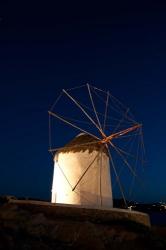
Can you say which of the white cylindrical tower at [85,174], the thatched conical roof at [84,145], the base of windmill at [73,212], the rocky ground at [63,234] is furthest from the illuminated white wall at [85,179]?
the rocky ground at [63,234]

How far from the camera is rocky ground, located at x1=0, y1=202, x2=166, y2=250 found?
44.8 ft

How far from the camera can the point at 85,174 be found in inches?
847

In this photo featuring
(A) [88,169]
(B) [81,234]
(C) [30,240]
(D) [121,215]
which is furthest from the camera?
(A) [88,169]

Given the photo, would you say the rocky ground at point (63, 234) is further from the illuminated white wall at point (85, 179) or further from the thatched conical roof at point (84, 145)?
the thatched conical roof at point (84, 145)

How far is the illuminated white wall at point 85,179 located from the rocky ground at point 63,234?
16.1 feet

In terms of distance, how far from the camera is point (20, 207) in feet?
57.6

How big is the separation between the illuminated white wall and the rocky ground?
492cm

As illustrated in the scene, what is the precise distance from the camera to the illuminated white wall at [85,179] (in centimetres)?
2148

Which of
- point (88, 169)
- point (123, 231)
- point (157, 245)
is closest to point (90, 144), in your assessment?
point (88, 169)

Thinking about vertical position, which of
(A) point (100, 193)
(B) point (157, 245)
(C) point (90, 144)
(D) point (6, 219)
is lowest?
(B) point (157, 245)

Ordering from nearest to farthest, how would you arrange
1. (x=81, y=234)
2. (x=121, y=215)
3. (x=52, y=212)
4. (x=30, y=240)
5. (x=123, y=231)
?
(x=30, y=240)
(x=81, y=234)
(x=123, y=231)
(x=52, y=212)
(x=121, y=215)

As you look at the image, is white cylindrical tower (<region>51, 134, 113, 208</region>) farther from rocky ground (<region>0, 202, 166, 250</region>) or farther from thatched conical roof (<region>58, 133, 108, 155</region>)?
rocky ground (<region>0, 202, 166, 250</region>)

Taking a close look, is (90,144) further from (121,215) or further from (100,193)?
(121,215)

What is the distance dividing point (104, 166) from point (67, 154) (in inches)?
102
